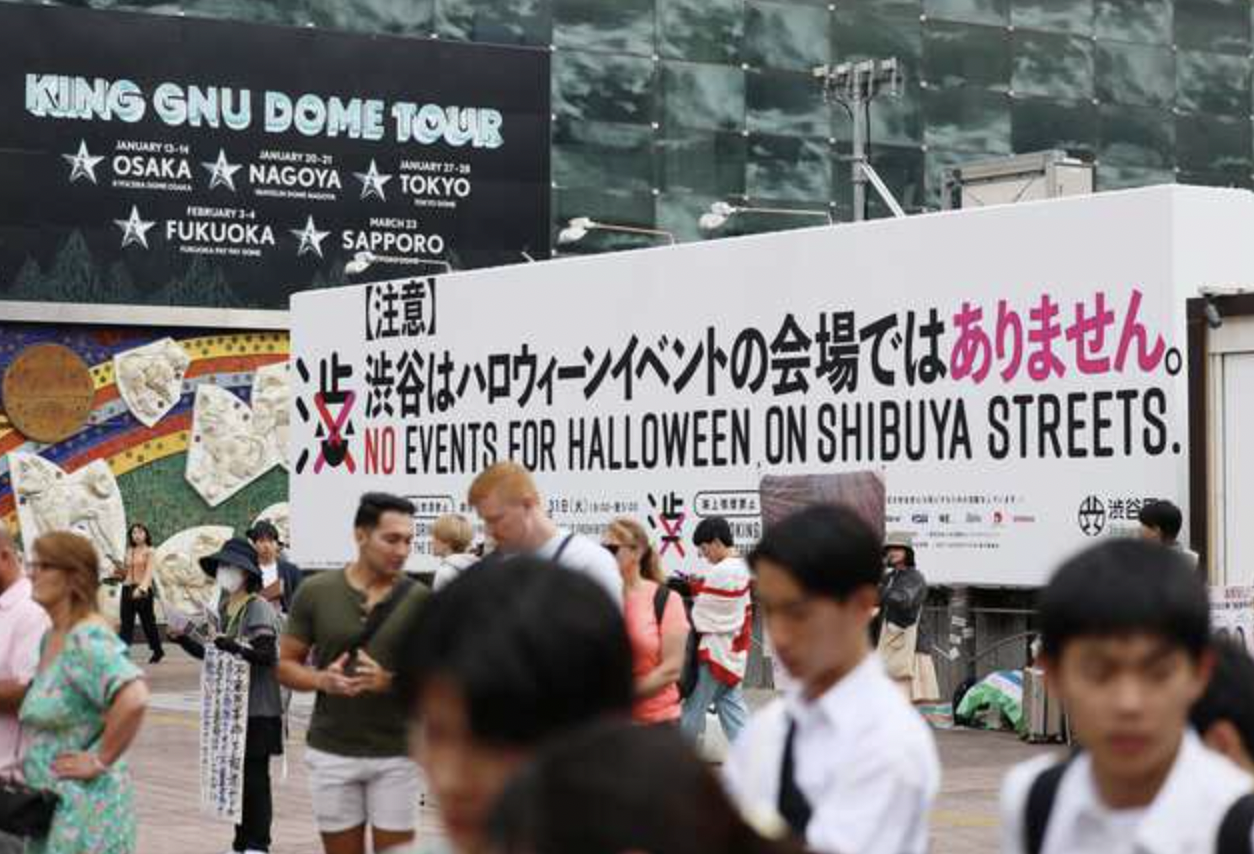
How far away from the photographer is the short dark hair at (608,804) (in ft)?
7.71

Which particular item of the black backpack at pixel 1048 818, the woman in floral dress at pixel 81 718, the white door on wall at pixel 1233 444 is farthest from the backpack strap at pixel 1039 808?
the white door on wall at pixel 1233 444

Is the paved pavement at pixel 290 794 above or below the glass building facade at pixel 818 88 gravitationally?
below

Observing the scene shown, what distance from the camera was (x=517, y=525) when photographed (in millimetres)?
9094

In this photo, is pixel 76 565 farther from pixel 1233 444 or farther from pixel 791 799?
pixel 1233 444

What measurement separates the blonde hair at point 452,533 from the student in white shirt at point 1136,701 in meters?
12.0

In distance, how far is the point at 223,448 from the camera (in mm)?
36438

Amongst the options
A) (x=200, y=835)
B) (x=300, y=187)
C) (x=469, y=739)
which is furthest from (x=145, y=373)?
(x=469, y=739)

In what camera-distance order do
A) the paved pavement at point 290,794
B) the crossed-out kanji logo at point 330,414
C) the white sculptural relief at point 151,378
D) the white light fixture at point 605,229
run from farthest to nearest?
the white light fixture at point 605,229, the white sculptural relief at point 151,378, the crossed-out kanji logo at point 330,414, the paved pavement at point 290,794

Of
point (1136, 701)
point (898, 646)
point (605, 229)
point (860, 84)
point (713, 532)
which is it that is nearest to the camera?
point (1136, 701)

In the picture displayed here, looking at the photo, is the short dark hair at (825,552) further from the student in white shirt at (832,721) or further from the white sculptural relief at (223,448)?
the white sculptural relief at (223,448)

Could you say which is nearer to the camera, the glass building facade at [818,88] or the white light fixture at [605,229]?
the white light fixture at [605,229]

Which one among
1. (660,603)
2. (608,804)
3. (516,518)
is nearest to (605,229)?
(660,603)

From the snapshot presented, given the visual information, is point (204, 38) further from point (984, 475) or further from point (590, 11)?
point (984, 475)

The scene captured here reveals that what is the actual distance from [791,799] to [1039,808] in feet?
2.56
